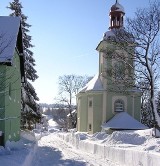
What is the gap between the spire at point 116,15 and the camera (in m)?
43.6

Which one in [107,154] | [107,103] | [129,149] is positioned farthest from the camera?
[107,103]

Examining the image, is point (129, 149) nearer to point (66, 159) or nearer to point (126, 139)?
point (66, 159)

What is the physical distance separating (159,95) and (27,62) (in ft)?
101

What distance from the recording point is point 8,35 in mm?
22422

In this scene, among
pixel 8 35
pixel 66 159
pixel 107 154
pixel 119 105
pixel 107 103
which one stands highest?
pixel 8 35

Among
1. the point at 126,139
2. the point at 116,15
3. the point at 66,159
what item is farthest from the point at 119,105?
the point at 66,159

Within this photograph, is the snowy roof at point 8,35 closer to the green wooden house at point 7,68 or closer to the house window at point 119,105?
the green wooden house at point 7,68

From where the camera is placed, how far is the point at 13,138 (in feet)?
82.3

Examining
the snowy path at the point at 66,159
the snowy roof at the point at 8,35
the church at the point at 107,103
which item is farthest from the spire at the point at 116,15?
the snowy roof at the point at 8,35

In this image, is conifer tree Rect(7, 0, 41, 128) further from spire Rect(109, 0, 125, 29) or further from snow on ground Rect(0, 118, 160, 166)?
spire Rect(109, 0, 125, 29)

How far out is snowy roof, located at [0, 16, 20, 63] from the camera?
2072 centimetres

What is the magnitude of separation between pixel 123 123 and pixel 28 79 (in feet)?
36.3

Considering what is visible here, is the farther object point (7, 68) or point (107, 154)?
point (107, 154)

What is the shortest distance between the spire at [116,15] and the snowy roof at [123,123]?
1065 cm
